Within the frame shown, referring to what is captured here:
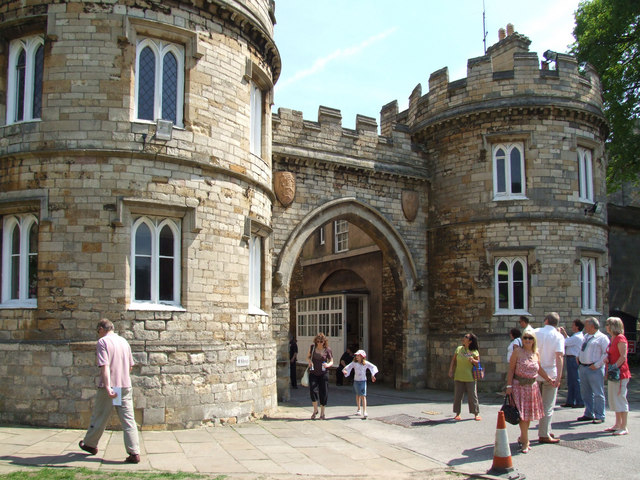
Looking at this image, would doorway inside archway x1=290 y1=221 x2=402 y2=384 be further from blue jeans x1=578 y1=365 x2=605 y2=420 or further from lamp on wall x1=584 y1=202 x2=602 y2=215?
blue jeans x1=578 y1=365 x2=605 y2=420

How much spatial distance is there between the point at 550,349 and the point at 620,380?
147cm

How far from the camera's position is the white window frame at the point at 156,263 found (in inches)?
397

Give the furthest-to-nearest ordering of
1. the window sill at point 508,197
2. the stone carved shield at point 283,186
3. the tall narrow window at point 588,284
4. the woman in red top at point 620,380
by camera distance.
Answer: the tall narrow window at point 588,284 → the window sill at point 508,197 → the stone carved shield at point 283,186 → the woman in red top at point 620,380

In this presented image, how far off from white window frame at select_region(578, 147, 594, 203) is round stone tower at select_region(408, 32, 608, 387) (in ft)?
0.12

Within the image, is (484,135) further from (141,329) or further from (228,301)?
(141,329)

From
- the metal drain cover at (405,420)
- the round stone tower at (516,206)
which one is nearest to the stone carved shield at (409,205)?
the round stone tower at (516,206)

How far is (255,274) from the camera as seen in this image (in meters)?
12.6

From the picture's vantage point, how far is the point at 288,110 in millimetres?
15656

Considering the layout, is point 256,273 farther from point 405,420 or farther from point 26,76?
point 26,76

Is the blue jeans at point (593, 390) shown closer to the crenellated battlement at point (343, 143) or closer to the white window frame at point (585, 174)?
the white window frame at point (585, 174)

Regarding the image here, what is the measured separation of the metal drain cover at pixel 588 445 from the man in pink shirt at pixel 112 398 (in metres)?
6.24

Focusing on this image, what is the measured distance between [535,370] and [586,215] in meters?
9.98

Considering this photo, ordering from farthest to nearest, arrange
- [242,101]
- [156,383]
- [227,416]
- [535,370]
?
[242,101] → [227,416] → [156,383] → [535,370]

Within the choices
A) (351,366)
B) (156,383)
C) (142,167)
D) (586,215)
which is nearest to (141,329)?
(156,383)
